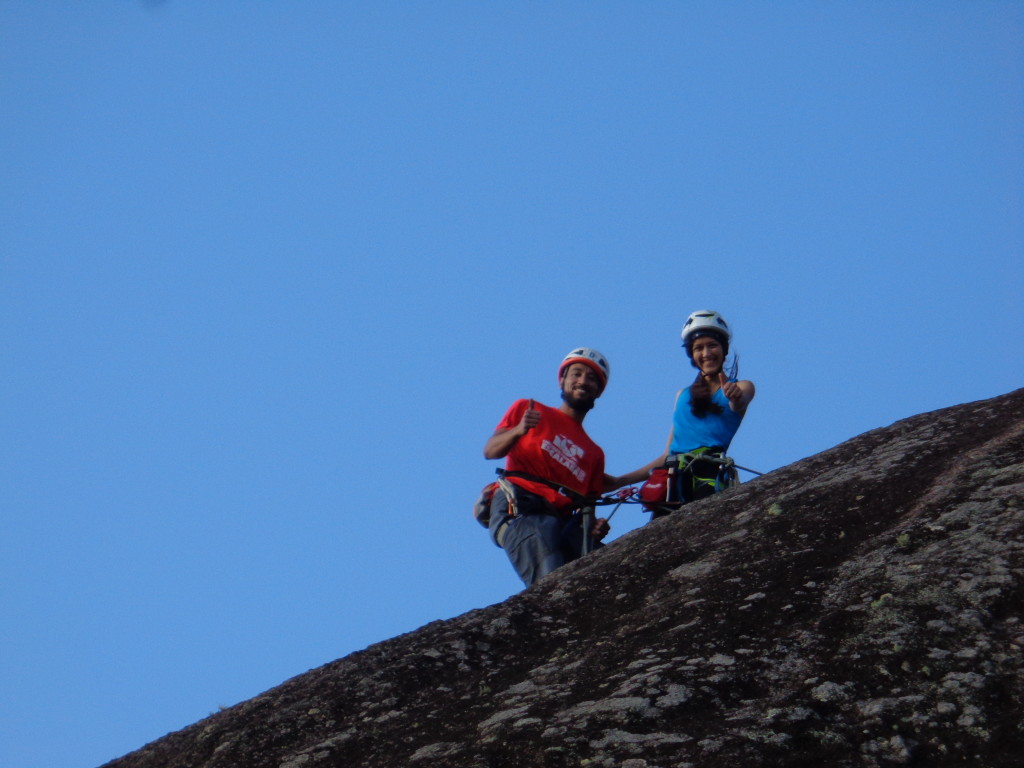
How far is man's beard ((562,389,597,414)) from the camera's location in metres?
12.0

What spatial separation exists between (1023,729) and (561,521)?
23.1 feet

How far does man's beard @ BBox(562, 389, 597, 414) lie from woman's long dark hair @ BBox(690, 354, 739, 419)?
114cm

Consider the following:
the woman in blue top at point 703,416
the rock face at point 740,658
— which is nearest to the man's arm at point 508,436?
the woman in blue top at point 703,416

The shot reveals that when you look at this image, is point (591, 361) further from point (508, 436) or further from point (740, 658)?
point (740, 658)

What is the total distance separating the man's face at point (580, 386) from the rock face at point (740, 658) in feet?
13.0

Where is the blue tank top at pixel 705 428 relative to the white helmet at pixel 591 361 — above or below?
below

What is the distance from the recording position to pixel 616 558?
7.76m

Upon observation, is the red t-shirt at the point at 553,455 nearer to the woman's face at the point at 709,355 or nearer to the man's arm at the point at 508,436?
the man's arm at the point at 508,436

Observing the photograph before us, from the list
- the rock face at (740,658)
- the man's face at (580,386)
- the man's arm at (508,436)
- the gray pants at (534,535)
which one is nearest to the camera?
the rock face at (740,658)

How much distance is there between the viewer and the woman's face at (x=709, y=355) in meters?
11.9

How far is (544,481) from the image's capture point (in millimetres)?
11125

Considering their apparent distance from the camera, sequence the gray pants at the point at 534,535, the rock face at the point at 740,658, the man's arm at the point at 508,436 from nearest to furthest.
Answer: the rock face at the point at 740,658, the gray pants at the point at 534,535, the man's arm at the point at 508,436

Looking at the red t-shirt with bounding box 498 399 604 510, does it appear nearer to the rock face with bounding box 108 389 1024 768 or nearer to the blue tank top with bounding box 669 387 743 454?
the blue tank top with bounding box 669 387 743 454

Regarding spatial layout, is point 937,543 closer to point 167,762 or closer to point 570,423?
point 167,762
